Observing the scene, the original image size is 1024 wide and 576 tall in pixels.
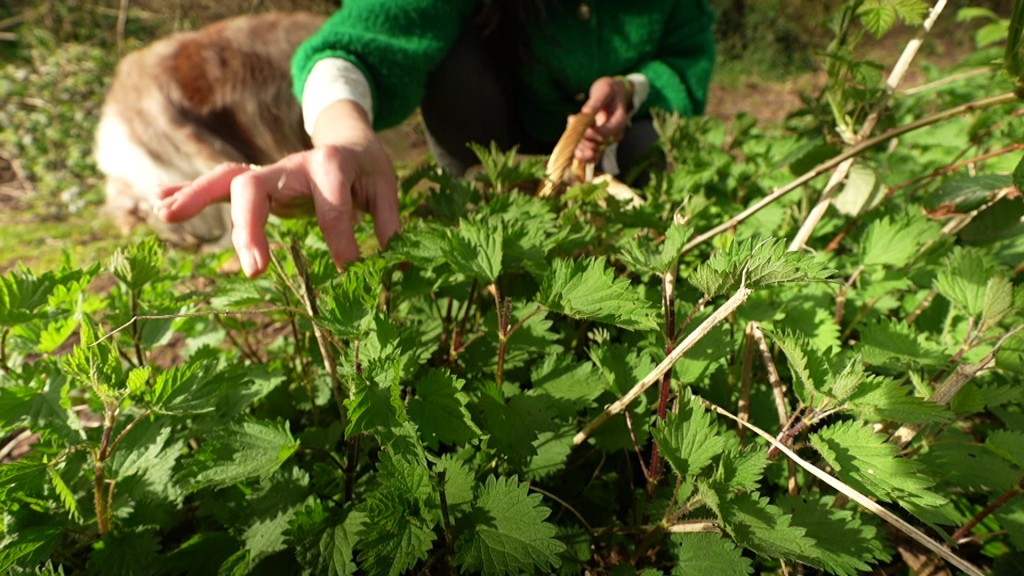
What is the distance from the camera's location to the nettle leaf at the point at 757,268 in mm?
514

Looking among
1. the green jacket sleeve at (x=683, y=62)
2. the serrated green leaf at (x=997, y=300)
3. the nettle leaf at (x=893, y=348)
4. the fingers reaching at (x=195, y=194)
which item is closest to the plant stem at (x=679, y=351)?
the nettle leaf at (x=893, y=348)

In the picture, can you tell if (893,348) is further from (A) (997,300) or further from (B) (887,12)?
(B) (887,12)

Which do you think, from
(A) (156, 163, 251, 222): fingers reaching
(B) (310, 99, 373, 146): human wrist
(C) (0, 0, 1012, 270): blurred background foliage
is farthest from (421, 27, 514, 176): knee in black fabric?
(C) (0, 0, 1012, 270): blurred background foliage

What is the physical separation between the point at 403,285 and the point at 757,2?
344 inches

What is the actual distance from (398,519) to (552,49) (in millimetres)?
1970

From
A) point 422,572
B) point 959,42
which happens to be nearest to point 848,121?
point 422,572

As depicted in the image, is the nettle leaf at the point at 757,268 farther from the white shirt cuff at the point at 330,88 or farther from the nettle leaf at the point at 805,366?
the white shirt cuff at the point at 330,88

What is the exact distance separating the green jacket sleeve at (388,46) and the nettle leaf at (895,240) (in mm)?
1389

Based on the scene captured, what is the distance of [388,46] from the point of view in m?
1.58

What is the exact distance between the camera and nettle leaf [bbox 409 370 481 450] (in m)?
0.59

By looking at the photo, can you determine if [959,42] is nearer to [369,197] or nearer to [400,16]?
[400,16]

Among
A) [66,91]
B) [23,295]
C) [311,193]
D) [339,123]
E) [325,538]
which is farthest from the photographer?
[66,91]

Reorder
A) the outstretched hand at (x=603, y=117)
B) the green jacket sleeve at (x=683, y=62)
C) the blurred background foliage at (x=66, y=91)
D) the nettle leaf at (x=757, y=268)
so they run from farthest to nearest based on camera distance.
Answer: the blurred background foliage at (x=66, y=91) → the green jacket sleeve at (x=683, y=62) → the outstretched hand at (x=603, y=117) → the nettle leaf at (x=757, y=268)

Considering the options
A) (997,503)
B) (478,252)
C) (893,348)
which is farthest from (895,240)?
(478,252)
